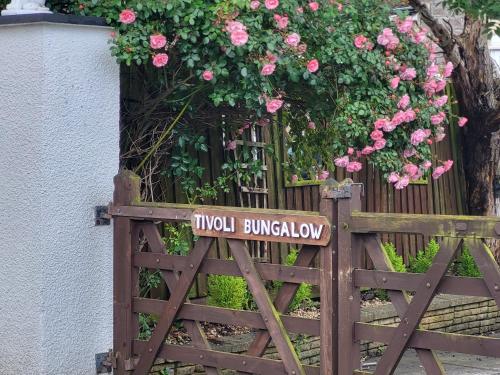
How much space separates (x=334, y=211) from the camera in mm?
5840

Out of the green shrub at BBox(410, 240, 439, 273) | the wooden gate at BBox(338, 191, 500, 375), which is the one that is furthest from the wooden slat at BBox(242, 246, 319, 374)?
the green shrub at BBox(410, 240, 439, 273)

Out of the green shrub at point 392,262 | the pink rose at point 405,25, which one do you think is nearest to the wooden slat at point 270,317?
the pink rose at point 405,25

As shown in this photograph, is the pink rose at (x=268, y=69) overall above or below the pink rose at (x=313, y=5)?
below

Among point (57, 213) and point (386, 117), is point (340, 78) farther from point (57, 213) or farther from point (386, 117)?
point (57, 213)

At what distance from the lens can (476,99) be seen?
12.1 metres

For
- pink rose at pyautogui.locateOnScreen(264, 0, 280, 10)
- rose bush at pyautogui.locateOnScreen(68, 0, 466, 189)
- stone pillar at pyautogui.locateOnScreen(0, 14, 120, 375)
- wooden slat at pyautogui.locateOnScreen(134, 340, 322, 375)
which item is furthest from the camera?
pink rose at pyautogui.locateOnScreen(264, 0, 280, 10)

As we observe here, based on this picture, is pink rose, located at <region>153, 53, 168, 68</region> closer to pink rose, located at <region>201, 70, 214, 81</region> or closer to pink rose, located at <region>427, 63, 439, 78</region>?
pink rose, located at <region>201, 70, 214, 81</region>

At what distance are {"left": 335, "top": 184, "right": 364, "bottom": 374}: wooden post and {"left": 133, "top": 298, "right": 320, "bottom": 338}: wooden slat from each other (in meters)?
0.20

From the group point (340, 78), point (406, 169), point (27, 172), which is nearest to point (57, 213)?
point (27, 172)

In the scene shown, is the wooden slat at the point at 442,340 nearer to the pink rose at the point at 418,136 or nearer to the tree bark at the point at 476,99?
the pink rose at the point at 418,136

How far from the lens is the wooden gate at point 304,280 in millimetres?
5434

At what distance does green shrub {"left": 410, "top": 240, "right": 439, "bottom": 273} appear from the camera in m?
11.4

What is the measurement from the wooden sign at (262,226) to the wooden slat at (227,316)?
449mm

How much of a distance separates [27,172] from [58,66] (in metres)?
0.70
